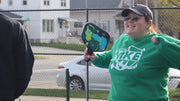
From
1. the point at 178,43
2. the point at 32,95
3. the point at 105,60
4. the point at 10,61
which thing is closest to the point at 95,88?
the point at 32,95

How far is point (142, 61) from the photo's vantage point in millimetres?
3445

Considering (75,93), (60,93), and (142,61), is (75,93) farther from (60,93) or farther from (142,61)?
(142,61)

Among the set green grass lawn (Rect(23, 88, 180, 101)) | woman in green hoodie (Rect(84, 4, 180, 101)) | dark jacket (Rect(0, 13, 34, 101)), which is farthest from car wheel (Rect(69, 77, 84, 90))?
dark jacket (Rect(0, 13, 34, 101))

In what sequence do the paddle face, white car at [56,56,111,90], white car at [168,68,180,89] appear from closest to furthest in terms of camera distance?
the paddle face
white car at [168,68,180,89]
white car at [56,56,111,90]

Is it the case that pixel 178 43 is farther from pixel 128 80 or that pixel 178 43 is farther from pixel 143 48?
pixel 128 80

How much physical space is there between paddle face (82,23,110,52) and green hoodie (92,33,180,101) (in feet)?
1.38

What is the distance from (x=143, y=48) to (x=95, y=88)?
6188 mm

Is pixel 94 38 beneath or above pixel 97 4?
above

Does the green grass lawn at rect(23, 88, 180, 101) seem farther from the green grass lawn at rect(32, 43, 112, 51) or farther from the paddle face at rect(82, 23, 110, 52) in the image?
the paddle face at rect(82, 23, 110, 52)

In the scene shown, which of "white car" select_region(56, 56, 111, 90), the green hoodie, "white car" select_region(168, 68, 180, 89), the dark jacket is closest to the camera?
the dark jacket

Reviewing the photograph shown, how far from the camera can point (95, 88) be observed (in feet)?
31.4

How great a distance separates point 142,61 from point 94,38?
71 cm

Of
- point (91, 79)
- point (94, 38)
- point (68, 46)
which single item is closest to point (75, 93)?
point (91, 79)

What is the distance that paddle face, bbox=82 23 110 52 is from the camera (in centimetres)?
392
